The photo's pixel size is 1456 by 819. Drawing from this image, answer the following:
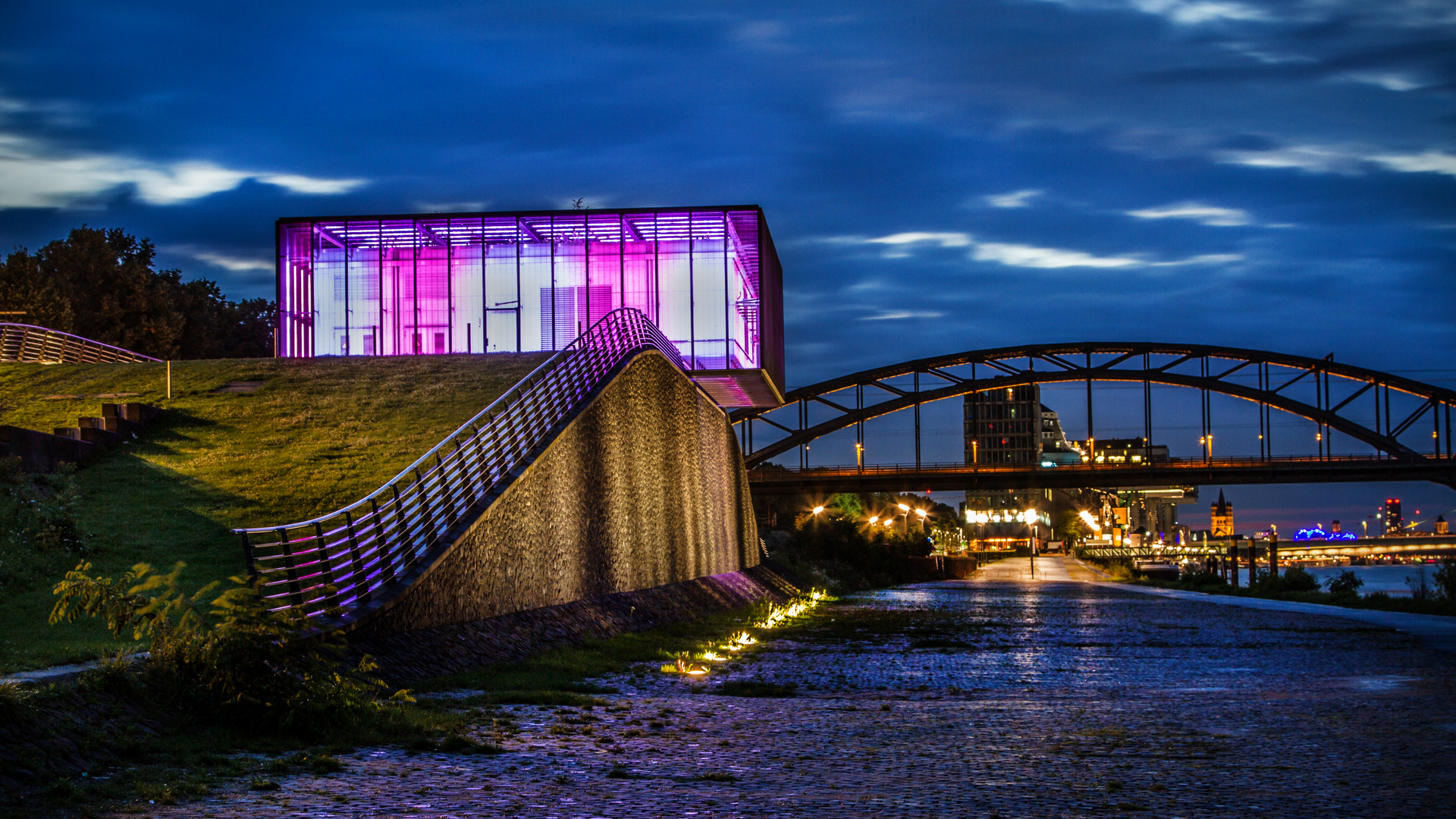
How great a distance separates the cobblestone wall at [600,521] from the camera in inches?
605

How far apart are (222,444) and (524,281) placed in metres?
22.4

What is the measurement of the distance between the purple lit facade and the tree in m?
14.6

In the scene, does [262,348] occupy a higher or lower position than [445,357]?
higher

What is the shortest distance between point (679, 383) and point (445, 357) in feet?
20.9

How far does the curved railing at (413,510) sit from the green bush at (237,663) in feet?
1.09

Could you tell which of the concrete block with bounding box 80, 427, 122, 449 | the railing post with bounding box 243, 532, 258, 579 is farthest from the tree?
the railing post with bounding box 243, 532, 258, 579

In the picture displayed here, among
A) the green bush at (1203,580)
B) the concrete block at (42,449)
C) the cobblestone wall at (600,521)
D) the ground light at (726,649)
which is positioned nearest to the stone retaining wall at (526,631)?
the cobblestone wall at (600,521)

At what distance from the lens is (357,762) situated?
8531 millimetres

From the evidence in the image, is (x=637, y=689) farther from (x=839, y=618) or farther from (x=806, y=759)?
(x=839, y=618)

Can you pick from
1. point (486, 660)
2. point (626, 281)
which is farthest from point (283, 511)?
point (626, 281)

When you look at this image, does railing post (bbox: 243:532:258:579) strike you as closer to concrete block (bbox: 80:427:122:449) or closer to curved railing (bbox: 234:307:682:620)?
curved railing (bbox: 234:307:682:620)

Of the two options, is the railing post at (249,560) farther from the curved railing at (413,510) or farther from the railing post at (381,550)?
the railing post at (381,550)

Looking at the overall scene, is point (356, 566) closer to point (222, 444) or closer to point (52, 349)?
point (222, 444)

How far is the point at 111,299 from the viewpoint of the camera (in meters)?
61.4
